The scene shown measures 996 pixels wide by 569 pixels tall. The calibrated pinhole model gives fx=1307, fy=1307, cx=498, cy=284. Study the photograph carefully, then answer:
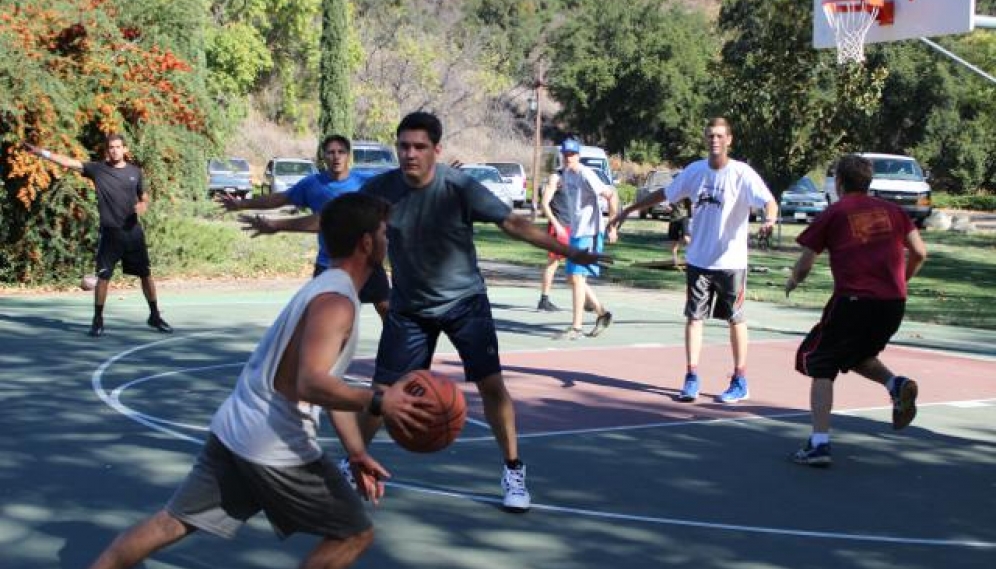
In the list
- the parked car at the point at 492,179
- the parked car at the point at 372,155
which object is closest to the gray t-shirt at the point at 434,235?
the parked car at the point at 372,155

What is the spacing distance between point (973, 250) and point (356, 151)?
17.3 metres

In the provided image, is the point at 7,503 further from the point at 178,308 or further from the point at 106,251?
the point at 178,308

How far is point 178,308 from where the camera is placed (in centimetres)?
1508

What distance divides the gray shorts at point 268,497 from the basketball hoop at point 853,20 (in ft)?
44.7

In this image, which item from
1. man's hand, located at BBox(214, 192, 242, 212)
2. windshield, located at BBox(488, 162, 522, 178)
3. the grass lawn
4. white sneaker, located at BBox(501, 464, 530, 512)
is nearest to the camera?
white sneaker, located at BBox(501, 464, 530, 512)

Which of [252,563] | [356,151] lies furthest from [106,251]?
[356,151]

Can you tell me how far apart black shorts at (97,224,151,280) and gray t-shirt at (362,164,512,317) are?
21.5ft

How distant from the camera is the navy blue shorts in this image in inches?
263

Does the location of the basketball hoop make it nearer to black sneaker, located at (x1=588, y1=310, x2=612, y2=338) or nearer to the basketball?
black sneaker, located at (x1=588, y1=310, x2=612, y2=338)

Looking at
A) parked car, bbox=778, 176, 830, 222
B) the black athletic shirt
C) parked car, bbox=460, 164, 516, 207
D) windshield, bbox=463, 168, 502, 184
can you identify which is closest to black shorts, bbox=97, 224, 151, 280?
the black athletic shirt

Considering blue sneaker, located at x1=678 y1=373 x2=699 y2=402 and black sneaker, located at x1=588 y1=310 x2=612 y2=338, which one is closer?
blue sneaker, located at x1=678 y1=373 x2=699 y2=402

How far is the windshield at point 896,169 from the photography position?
38.1m

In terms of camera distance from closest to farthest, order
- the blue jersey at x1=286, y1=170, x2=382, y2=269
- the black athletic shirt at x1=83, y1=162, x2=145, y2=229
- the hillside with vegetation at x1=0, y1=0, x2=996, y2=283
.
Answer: the blue jersey at x1=286, y1=170, x2=382, y2=269
the black athletic shirt at x1=83, y1=162, x2=145, y2=229
the hillside with vegetation at x1=0, y1=0, x2=996, y2=283

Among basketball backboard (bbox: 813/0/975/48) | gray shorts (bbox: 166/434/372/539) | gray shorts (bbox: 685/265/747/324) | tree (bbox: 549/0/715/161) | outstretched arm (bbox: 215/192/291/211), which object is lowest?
gray shorts (bbox: 166/434/372/539)
